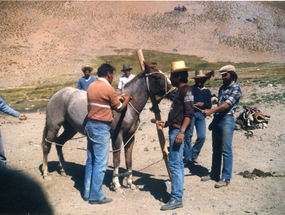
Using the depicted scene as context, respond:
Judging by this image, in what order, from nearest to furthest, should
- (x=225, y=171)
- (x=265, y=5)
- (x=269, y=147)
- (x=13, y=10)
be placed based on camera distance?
(x=225, y=171) < (x=269, y=147) < (x=13, y=10) < (x=265, y=5)

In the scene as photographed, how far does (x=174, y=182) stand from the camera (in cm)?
456

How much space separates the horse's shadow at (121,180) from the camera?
5.42 meters

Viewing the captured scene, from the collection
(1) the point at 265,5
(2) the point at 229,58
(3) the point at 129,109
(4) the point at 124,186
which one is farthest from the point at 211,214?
(1) the point at 265,5

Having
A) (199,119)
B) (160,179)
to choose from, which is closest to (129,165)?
(160,179)

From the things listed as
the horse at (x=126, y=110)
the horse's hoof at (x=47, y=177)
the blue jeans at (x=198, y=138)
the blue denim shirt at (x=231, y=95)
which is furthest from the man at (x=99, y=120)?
the blue jeans at (x=198, y=138)

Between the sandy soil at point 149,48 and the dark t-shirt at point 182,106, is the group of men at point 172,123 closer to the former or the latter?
the dark t-shirt at point 182,106

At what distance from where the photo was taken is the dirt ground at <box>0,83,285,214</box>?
→ 15.5ft

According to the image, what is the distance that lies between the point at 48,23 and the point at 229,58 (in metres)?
49.4

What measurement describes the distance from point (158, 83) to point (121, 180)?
2630 mm

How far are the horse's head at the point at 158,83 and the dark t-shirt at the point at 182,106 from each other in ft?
2.46

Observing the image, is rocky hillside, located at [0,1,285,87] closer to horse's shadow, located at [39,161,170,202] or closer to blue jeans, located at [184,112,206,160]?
horse's shadow, located at [39,161,170,202]

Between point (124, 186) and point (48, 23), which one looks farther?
point (48, 23)

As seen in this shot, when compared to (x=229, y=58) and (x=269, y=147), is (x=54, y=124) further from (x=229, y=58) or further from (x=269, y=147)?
(x=229, y=58)

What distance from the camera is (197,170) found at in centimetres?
648
